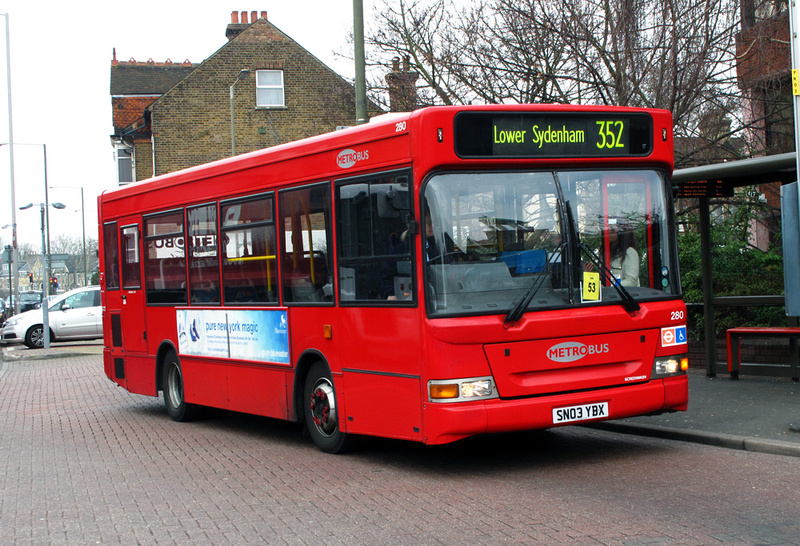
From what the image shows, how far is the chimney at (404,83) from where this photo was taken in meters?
19.5

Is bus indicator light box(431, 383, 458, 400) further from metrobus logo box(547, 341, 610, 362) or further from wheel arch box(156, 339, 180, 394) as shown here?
wheel arch box(156, 339, 180, 394)

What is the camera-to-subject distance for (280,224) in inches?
374

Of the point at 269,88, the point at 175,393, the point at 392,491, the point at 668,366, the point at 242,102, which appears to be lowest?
the point at 392,491

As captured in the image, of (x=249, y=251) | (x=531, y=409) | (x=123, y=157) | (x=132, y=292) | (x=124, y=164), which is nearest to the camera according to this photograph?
(x=531, y=409)

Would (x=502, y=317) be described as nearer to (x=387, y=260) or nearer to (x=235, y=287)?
(x=387, y=260)

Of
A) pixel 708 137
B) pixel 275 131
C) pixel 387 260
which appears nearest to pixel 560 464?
pixel 387 260

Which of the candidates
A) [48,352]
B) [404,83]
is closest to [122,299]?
[404,83]

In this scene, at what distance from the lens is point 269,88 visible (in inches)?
1565

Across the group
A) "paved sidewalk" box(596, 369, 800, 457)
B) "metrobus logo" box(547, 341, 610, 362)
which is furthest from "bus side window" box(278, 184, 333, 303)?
"paved sidewalk" box(596, 369, 800, 457)

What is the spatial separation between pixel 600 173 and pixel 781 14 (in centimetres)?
866

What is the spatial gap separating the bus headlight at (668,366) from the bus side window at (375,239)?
2174 mm

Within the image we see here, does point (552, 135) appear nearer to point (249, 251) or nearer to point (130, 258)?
point (249, 251)

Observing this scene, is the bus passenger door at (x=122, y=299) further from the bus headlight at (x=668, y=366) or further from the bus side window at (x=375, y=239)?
the bus headlight at (x=668, y=366)

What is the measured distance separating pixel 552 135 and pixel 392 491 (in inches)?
120
